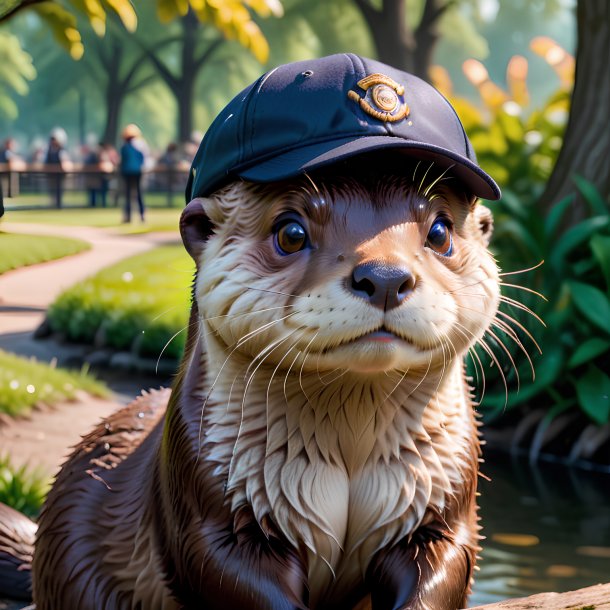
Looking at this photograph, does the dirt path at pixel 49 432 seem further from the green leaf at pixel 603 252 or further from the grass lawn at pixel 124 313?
the green leaf at pixel 603 252

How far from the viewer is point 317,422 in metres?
2.42

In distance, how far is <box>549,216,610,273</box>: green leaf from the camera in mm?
6664

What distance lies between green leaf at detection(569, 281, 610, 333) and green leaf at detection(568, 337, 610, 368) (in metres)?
0.08

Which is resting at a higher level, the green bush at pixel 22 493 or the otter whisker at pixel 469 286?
the otter whisker at pixel 469 286

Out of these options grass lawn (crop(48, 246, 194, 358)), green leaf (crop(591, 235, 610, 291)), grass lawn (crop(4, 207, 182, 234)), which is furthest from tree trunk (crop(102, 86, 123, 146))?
green leaf (crop(591, 235, 610, 291))

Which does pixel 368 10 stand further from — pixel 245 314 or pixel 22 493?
pixel 245 314

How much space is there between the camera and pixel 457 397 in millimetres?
2561

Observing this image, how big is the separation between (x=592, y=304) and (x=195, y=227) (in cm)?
444

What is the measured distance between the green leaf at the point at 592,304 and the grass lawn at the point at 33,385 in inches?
115

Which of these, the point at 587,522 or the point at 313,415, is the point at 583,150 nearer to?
the point at 587,522

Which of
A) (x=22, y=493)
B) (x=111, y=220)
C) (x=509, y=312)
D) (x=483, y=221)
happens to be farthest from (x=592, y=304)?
(x=111, y=220)

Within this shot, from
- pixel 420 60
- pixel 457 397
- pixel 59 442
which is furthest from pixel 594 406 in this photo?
pixel 420 60

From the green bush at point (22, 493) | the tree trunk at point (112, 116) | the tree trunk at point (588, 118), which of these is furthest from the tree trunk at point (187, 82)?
the green bush at point (22, 493)

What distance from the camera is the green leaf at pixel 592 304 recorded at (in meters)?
6.43
